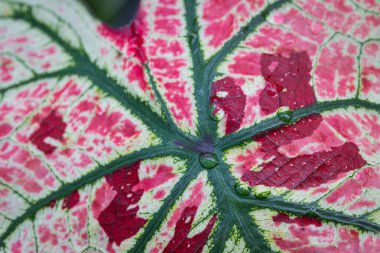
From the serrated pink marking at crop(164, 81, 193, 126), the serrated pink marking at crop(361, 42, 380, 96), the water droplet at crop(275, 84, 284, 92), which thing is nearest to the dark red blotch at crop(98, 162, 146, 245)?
the serrated pink marking at crop(164, 81, 193, 126)

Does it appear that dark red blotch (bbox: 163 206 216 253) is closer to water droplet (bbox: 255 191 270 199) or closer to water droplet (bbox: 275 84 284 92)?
water droplet (bbox: 255 191 270 199)

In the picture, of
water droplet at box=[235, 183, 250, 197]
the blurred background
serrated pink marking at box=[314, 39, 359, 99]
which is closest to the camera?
water droplet at box=[235, 183, 250, 197]

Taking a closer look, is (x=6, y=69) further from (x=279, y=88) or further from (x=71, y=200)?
(x=279, y=88)

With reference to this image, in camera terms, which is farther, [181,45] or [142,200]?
[181,45]

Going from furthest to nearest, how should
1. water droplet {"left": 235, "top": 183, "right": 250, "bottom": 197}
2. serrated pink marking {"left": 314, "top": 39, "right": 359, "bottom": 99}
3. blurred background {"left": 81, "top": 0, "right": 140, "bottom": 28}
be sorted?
blurred background {"left": 81, "top": 0, "right": 140, "bottom": 28} → serrated pink marking {"left": 314, "top": 39, "right": 359, "bottom": 99} → water droplet {"left": 235, "top": 183, "right": 250, "bottom": 197}

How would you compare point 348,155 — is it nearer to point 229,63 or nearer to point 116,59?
point 229,63

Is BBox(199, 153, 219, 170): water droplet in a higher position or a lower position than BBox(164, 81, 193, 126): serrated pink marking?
lower

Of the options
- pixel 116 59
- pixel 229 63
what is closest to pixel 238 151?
pixel 229 63

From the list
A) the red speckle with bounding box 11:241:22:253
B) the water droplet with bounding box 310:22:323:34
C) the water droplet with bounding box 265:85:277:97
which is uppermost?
the water droplet with bounding box 310:22:323:34
